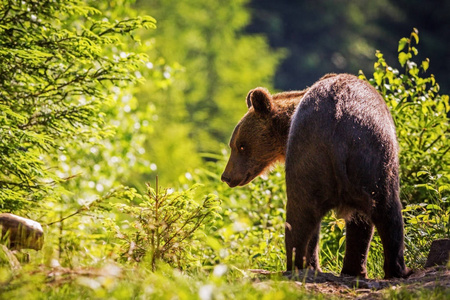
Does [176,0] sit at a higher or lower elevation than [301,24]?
lower

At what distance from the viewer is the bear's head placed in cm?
557

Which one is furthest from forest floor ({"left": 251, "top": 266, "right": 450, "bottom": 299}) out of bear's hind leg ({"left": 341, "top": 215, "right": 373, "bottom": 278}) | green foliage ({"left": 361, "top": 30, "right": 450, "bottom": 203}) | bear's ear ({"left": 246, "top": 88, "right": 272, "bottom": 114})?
green foliage ({"left": 361, "top": 30, "right": 450, "bottom": 203})

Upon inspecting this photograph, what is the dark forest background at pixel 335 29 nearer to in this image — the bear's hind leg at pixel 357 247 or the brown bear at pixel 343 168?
the bear's hind leg at pixel 357 247

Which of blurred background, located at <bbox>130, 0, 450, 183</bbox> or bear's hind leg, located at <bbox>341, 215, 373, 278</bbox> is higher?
blurred background, located at <bbox>130, 0, 450, 183</bbox>

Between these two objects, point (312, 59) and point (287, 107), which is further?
point (312, 59)

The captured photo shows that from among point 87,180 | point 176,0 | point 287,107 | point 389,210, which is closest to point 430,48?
point 176,0

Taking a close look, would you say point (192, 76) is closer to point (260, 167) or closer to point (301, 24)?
point (301, 24)

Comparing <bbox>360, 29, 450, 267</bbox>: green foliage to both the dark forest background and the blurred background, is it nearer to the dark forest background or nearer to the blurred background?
the blurred background

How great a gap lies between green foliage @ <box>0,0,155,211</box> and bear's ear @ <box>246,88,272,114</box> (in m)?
1.20

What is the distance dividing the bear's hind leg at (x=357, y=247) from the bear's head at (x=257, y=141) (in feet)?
4.34

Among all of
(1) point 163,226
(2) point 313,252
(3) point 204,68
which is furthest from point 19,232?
(3) point 204,68

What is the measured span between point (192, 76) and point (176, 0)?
11.5 ft

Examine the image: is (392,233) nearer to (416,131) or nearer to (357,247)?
(357,247)

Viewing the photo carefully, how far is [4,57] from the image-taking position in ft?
15.6
